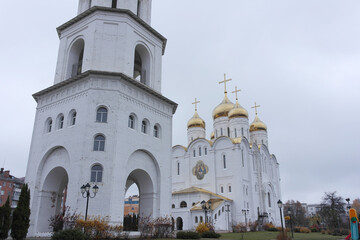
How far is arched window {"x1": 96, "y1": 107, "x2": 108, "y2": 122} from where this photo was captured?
17828mm

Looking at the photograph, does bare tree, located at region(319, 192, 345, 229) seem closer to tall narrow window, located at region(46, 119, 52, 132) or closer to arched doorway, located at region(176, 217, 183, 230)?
arched doorway, located at region(176, 217, 183, 230)

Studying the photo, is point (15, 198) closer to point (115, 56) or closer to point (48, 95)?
point (48, 95)

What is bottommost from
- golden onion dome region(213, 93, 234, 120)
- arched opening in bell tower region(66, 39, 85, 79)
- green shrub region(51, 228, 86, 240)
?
green shrub region(51, 228, 86, 240)

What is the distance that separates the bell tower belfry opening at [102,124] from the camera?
16797mm

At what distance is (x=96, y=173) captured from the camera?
1670 cm

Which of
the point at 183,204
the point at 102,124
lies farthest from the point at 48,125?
the point at 183,204

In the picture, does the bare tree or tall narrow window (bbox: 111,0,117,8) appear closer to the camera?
tall narrow window (bbox: 111,0,117,8)

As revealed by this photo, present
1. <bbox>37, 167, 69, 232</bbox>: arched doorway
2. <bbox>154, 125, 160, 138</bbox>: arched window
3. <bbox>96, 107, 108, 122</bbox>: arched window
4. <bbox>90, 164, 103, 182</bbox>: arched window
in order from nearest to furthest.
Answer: <bbox>90, 164, 103, 182</bbox>: arched window
<bbox>96, 107, 108, 122</bbox>: arched window
<bbox>37, 167, 69, 232</bbox>: arched doorway
<bbox>154, 125, 160, 138</bbox>: arched window

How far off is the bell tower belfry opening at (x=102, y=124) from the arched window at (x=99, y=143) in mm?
11

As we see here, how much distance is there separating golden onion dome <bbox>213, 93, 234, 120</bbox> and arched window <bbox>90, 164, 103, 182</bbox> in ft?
106

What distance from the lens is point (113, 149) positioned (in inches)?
674

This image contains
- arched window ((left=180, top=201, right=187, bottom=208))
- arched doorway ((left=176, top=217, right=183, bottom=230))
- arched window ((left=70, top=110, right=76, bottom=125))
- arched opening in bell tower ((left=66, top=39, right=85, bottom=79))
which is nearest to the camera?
arched window ((left=70, top=110, right=76, bottom=125))

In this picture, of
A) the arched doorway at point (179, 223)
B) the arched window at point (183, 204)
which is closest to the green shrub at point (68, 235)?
the arched doorway at point (179, 223)

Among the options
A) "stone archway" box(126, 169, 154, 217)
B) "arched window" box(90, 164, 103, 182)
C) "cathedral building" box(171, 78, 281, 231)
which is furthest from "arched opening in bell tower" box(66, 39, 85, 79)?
"cathedral building" box(171, 78, 281, 231)
